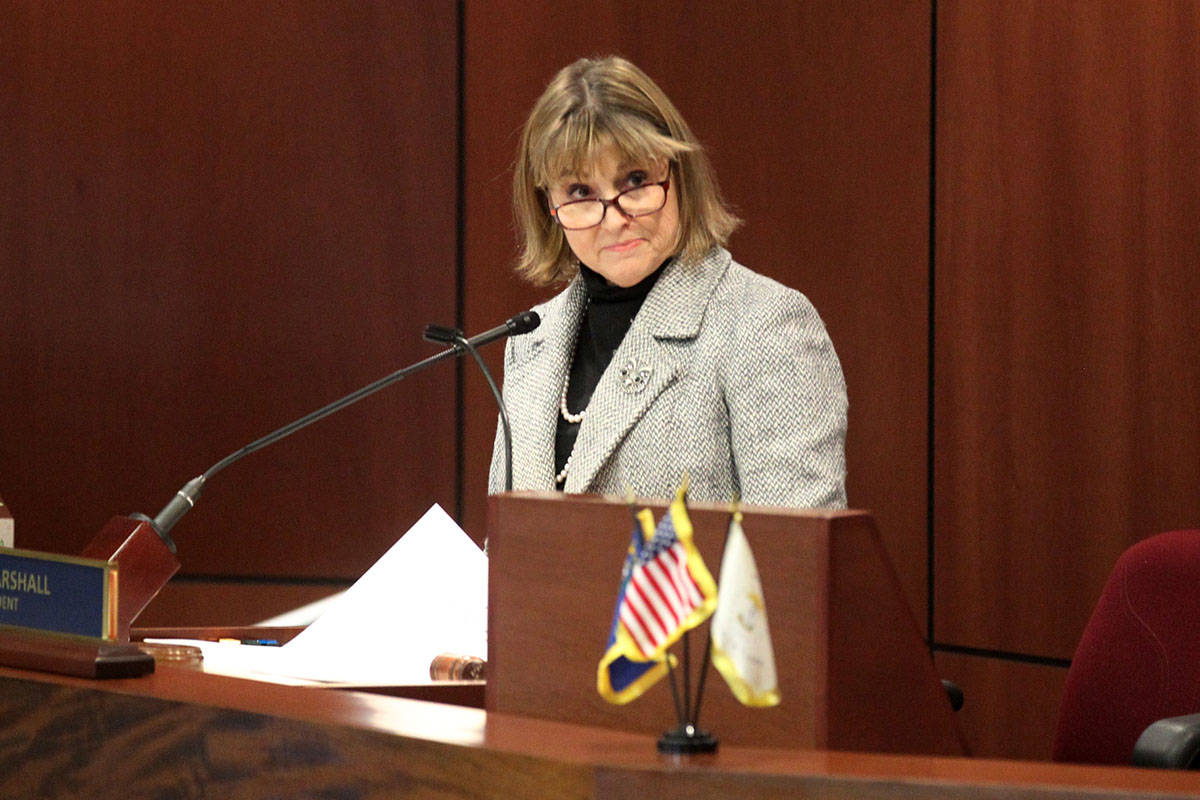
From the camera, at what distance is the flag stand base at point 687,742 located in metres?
1.10

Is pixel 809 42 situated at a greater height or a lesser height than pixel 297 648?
greater

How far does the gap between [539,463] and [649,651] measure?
3.63 ft

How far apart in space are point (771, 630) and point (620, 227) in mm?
1032

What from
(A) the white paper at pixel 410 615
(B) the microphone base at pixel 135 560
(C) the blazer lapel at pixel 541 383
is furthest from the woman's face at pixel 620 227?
(B) the microphone base at pixel 135 560

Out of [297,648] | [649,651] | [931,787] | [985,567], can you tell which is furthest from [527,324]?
[985,567]

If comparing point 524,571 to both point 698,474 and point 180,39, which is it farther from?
point 180,39

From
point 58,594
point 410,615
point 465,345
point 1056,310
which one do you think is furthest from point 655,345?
point 1056,310

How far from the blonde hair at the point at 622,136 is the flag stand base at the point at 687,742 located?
1129 millimetres

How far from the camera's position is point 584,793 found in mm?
1063

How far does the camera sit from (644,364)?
2.10m

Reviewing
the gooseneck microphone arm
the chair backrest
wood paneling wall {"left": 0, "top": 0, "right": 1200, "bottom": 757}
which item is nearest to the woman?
the gooseneck microphone arm

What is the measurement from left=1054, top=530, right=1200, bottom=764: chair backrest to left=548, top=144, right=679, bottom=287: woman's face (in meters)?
0.79

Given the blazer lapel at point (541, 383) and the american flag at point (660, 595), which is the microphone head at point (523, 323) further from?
the american flag at point (660, 595)

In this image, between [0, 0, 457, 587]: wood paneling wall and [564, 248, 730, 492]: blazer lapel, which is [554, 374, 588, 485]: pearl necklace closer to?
[564, 248, 730, 492]: blazer lapel
